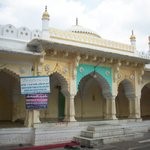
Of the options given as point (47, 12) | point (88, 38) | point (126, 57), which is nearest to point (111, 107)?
point (126, 57)

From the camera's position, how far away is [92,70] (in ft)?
39.4

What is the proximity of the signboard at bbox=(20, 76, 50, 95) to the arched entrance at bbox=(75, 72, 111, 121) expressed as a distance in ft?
16.0

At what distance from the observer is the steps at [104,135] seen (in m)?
10.0

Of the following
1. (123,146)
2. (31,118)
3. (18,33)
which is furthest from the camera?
(18,33)

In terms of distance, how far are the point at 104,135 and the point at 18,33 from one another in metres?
5.26

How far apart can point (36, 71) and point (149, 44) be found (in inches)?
297

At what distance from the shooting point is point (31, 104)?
962 cm

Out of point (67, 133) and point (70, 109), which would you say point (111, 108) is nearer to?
point (70, 109)

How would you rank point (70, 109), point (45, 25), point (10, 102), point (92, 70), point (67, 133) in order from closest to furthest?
point (67, 133), point (45, 25), point (70, 109), point (92, 70), point (10, 102)

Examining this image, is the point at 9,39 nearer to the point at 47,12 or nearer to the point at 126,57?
the point at 47,12

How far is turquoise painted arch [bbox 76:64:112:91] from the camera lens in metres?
11.6

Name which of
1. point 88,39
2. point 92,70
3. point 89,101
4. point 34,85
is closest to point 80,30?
point 88,39

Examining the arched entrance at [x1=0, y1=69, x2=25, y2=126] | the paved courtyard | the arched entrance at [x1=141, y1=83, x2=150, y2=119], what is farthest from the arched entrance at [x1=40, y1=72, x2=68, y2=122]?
the arched entrance at [x1=141, y1=83, x2=150, y2=119]

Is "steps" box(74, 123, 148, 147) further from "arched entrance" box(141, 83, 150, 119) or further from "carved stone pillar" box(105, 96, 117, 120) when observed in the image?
"arched entrance" box(141, 83, 150, 119)
